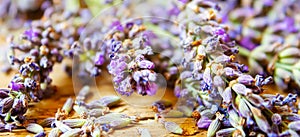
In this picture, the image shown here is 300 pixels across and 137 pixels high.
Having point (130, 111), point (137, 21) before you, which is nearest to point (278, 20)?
point (137, 21)

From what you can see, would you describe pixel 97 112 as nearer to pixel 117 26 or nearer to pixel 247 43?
pixel 117 26

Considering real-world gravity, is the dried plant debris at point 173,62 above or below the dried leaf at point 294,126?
above

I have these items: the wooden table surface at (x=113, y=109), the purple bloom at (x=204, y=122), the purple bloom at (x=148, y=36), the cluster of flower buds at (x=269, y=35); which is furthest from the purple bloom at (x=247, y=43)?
the purple bloom at (x=204, y=122)

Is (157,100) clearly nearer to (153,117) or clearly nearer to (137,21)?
(153,117)

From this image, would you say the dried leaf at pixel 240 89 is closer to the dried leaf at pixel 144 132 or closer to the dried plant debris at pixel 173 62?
the dried plant debris at pixel 173 62

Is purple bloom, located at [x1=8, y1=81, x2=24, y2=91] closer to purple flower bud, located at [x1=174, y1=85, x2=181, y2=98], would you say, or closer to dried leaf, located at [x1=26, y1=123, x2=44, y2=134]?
dried leaf, located at [x1=26, y1=123, x2=44, y2=134]
